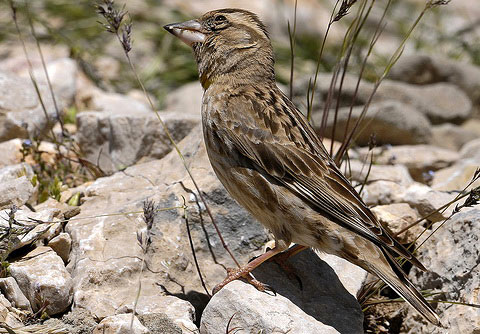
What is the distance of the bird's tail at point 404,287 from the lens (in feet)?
12.1

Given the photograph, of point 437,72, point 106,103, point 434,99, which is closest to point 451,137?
point 434,99

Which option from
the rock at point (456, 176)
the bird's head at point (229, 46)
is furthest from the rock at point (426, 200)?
the bird's head at point (229, 46)

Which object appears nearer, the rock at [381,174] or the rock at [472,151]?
the rock at [381,174]

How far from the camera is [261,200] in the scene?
13.7 ft

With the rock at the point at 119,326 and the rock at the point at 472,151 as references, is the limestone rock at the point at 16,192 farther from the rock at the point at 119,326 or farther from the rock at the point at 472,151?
the rock at the point at 472,151

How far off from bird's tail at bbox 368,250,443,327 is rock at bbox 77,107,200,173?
2158 mm

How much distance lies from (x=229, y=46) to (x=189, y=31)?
32 centimetres

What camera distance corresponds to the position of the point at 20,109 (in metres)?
5.92

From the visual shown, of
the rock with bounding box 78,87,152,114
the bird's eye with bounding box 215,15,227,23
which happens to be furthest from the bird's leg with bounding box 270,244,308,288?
the rock with bounding box 78,87,152,114

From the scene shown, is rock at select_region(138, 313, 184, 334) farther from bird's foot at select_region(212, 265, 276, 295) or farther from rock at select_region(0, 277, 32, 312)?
rock at select_region(0, 277, 32, 312)

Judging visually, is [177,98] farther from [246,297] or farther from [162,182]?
[246,297]

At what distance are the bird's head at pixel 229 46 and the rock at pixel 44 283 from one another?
5.27 ft

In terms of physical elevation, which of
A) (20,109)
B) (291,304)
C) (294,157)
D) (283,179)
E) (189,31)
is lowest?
(20,109)

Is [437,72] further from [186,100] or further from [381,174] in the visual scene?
[381,174]
